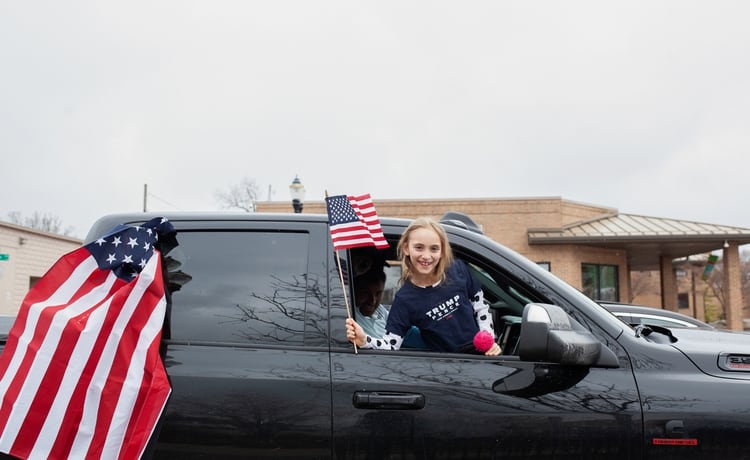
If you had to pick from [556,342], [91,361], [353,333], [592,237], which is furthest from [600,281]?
[91,361]

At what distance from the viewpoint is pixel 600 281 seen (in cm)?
2108

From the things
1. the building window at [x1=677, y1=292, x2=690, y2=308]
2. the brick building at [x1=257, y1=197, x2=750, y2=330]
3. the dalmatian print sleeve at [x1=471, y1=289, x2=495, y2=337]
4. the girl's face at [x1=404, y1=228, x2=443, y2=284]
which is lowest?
the building window at [x1=677, y1=292, x2=690, y2=308]

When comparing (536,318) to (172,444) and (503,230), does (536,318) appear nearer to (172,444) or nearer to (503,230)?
(172,444)

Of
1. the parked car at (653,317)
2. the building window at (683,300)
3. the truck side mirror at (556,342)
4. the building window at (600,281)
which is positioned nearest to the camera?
the truck side mirror at (556,342)

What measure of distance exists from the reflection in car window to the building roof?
18.7m

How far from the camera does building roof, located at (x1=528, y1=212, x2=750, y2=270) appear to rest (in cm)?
1869

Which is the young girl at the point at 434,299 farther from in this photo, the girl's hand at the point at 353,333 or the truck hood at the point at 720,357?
the truck hood at the point at 720,357

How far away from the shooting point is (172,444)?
2.19 m

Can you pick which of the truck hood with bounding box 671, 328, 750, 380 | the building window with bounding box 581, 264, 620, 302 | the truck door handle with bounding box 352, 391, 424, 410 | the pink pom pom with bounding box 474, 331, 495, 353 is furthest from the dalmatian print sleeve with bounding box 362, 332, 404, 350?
the building window with bounding box 581, 264, 620, 302

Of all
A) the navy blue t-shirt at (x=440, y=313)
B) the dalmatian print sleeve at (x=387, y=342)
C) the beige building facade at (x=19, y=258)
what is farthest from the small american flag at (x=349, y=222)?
the beige building facade at (x=19, y=258)

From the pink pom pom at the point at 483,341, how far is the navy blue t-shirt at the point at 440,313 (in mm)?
137

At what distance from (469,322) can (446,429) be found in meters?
0.55

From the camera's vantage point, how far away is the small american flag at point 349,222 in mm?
2471

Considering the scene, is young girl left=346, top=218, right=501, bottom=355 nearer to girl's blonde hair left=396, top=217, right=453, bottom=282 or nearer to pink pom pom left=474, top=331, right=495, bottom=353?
girl's blonde hair left=396, top=217, right=453, bottom=282
